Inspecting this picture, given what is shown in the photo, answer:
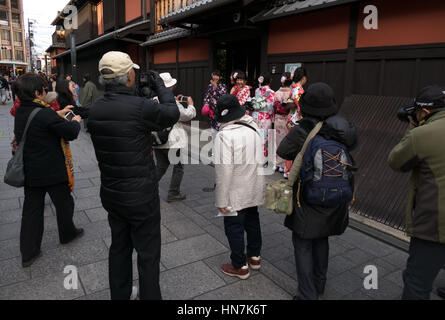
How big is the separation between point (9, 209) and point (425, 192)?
211 inches

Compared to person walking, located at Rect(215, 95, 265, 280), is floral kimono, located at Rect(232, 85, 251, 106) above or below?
above

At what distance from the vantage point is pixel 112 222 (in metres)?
2.53

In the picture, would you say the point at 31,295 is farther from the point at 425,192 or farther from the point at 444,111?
the point at 444,111

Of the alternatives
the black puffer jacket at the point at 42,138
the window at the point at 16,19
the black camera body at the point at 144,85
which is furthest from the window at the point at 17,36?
the black camera body at the point at 144,85

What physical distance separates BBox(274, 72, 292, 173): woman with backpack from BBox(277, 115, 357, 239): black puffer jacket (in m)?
3.60

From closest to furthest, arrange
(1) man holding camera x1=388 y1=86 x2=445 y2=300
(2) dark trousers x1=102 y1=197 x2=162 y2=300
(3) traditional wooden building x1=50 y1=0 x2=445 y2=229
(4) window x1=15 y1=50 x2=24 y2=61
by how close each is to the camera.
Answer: (1) man holding camera x1=388 y1=86 x2=445 y2=300 → (2) dark trousers x1=102 y1=197 x2=162 y2=300 → (3) traditional wooden building x1=50 y1=0 x2=445 y2=229 → (4) window x1=15 y1=50 x2=24 y2=61

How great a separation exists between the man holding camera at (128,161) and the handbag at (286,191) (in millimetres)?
954

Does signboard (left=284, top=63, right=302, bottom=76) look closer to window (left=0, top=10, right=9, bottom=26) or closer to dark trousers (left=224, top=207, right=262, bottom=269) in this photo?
dark trousers (left=224, top=207, right=262, bottom=269)

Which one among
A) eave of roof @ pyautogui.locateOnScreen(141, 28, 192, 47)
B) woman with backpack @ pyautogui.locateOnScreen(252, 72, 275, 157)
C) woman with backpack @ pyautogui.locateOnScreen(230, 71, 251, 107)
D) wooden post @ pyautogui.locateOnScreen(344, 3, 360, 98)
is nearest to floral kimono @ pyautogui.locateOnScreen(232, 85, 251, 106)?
woman with backpack @ pyautogui.locateOnScreen(230, 71, 251, 107)

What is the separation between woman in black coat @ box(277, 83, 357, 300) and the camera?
8.02ft

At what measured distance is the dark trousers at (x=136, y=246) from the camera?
2.41m

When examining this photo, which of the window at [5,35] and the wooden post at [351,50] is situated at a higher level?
the window at [5,35]

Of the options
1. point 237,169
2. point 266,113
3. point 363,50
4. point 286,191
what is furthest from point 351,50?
point 286,191

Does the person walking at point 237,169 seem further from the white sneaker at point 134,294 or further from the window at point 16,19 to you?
the window at point 16,19
